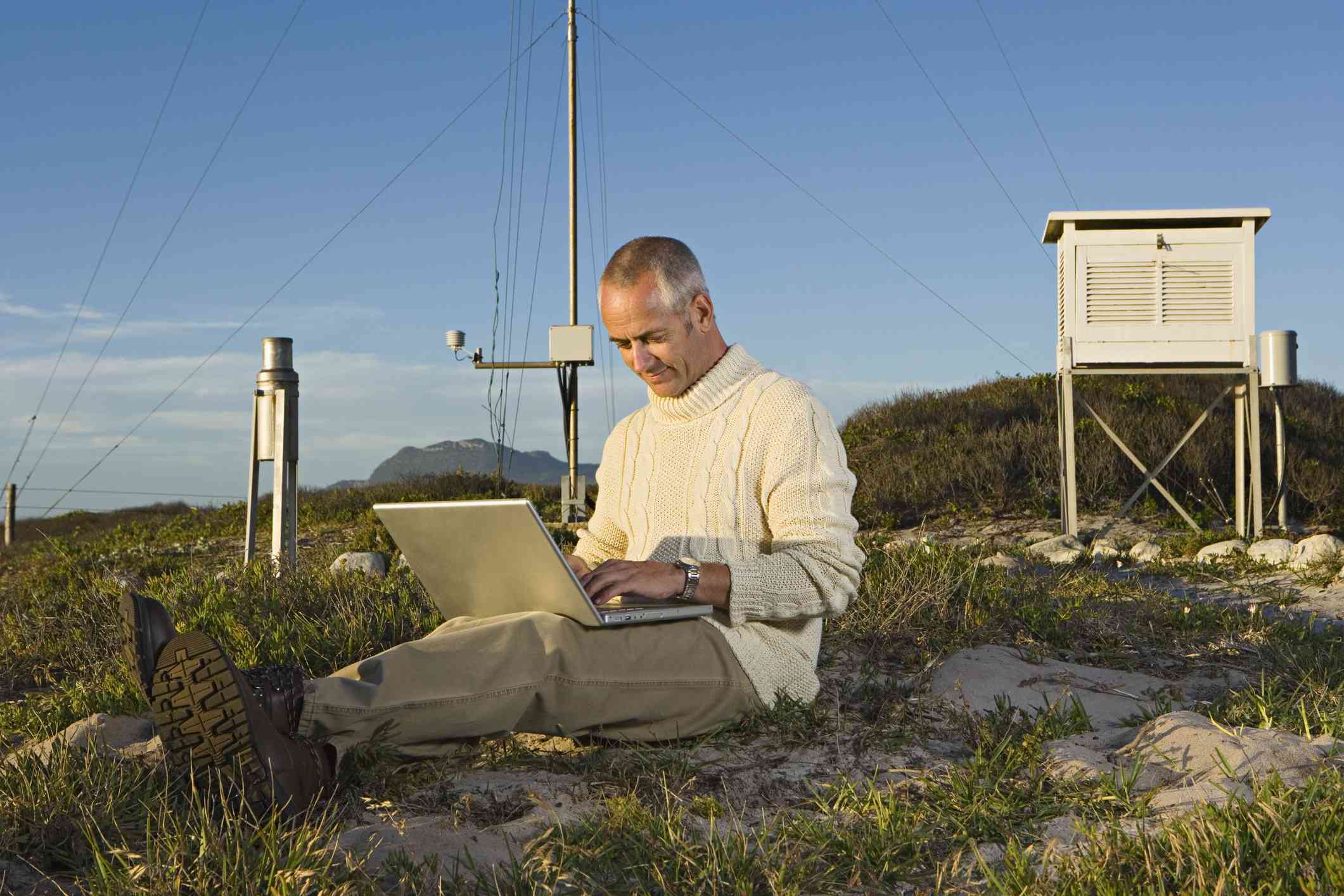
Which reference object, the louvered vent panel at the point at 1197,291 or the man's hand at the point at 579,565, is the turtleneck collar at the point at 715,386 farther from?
the louvered vent panel at the point at 1197,291

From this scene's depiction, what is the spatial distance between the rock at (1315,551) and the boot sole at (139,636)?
7.19 meters

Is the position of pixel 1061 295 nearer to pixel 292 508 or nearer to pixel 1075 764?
pixel 292 508

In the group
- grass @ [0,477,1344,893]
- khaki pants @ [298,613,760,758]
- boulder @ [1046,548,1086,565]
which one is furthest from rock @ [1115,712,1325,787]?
boulder @ [1046,548,1086,565]

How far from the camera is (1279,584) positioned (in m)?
7.20

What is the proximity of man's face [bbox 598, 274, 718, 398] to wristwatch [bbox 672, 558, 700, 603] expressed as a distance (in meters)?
0.57

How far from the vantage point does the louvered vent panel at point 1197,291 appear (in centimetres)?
997

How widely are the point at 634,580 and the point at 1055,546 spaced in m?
6.57

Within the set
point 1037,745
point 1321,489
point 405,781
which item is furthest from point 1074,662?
point 1321,489

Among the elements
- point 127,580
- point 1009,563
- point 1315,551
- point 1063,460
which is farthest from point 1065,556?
point 127,580

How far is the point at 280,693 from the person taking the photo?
282cm

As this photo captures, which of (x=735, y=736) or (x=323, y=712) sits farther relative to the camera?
(x=735, y=736)

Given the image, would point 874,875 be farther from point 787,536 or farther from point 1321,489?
point 1321,489

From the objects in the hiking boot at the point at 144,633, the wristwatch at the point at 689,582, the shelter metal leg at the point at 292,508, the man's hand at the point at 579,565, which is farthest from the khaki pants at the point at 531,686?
the shelter metal leg at the point at 292,508

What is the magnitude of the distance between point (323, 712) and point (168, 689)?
0.40 meters
